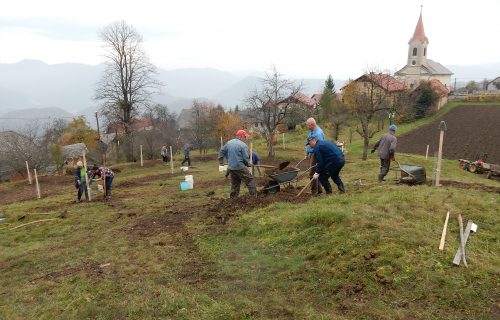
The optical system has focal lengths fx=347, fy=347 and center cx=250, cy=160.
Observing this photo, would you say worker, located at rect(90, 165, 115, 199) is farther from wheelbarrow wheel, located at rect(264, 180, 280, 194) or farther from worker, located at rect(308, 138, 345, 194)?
worker, located at rect(308, 138, 345, 194)

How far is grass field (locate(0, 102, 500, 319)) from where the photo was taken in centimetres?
450

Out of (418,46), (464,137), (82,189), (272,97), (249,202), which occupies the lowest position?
(464,137)

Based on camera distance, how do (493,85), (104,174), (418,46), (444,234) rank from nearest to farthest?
1. (444,234)
2. (104,174)
3. (418,46)
4. (493,85)

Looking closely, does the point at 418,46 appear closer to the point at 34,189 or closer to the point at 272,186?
the point at 272,186

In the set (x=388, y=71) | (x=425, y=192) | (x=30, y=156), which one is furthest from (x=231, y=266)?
(x=30, y=156)

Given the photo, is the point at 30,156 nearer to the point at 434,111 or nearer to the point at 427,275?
the point at 427,275

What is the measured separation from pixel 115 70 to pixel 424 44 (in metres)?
61.0

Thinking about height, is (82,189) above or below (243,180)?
below

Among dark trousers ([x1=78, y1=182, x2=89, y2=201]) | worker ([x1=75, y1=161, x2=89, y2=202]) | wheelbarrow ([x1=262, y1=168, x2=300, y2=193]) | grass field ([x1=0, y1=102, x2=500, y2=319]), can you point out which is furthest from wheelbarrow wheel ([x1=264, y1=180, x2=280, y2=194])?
dark trousers ([x1=78, y1=182, x2=89, y2=201])

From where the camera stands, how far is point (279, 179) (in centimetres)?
991

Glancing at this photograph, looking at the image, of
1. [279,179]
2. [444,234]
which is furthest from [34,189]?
[444,234]

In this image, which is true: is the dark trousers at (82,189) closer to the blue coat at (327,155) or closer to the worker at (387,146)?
the blue coat at (327,155)

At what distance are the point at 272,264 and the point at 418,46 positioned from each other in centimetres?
7554

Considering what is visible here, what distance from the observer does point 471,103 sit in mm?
55094
